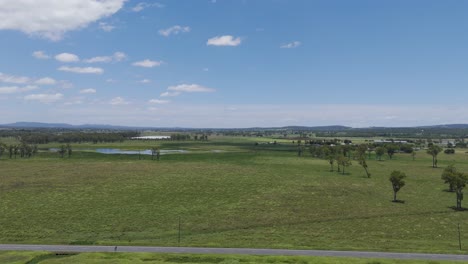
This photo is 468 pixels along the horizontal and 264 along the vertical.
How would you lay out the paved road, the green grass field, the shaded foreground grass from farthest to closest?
the green grass field, the paved road, the shaded foreground grass

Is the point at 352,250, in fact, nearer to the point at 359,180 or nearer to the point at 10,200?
the point at 359,180

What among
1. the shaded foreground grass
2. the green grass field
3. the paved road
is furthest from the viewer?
the green grass field

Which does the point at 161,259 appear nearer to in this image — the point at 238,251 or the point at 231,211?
the point at 238,251

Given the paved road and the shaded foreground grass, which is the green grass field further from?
the shaded foreground grass

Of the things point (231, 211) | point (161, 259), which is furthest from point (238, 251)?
point (231, 211)

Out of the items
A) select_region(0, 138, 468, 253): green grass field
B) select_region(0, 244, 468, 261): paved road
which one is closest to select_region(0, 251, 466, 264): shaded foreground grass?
select_region(0, 244, 468, 261): paved road

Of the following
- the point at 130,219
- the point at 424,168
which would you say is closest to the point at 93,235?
the point at 130,219

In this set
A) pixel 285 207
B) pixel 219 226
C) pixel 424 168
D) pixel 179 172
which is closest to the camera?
pixel 219 226
